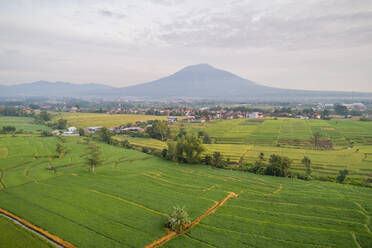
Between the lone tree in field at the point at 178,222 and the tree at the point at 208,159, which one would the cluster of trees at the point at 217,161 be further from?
the lone tree in field at the point at 178,222

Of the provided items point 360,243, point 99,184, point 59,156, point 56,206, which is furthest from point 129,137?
point 360,243

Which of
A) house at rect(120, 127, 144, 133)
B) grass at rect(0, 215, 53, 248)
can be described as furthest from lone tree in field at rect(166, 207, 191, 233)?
house at rect(120, 127, 144, 133)

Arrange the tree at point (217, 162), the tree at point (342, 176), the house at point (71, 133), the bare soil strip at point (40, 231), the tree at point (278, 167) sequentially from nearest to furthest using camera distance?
the bare soil strip at point (40, 231) → the tree at point (342, 176) → the tree at point (278, 167) → the tree at point (217, 162) → the house at point (71, 133)

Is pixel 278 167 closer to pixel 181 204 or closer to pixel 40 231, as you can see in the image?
pixel 181 204

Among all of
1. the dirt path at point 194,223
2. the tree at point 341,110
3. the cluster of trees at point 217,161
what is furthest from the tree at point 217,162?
the tree at point 341,110

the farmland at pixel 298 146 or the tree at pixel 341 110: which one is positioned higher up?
the tree at pixel 341 110

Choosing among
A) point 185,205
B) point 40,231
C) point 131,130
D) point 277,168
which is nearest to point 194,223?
point 185,205
